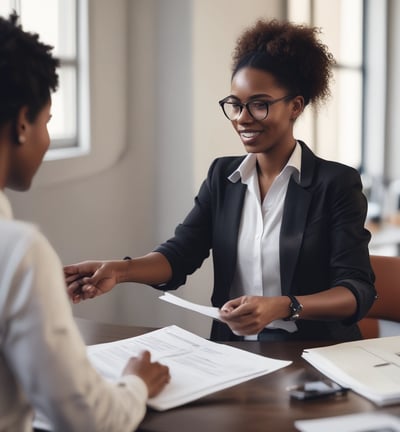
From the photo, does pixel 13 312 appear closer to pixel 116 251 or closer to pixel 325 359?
pixel 325 359

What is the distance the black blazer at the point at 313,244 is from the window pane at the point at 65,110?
82cm

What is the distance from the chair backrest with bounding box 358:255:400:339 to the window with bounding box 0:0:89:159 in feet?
3.76

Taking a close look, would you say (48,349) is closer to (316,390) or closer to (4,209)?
(4,209)

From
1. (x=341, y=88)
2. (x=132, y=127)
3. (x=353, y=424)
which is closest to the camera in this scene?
(x=353, y=424)

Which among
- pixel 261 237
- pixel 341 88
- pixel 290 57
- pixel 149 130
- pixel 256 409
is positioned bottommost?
pixel 256 409

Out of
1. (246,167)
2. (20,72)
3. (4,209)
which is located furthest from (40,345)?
(246,167)

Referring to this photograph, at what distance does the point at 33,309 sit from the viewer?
977mm

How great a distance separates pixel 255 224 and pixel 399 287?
44cm

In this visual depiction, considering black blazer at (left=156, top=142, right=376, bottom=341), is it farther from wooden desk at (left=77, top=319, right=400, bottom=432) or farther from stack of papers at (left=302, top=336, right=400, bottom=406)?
wooden desk at (left=77, top=319, right=400, bottom=432)

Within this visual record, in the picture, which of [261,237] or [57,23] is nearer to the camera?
[261,237]

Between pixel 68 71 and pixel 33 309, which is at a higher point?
pixel 68 71

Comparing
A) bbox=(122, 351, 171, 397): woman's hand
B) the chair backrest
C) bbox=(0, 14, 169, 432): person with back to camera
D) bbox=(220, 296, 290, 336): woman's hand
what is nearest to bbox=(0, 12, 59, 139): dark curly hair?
bbox=(0, 14, 169, 432): person with back to camera

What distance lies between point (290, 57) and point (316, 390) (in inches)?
40.0

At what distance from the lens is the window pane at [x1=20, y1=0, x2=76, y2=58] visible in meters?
2.60
